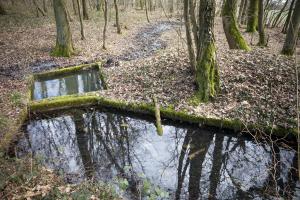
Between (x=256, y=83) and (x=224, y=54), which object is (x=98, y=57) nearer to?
(x=224, y=54)

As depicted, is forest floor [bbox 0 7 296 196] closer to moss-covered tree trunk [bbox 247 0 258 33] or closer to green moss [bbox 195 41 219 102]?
green moss [bbox 195 41 219 102]

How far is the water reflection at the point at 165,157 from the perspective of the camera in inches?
268

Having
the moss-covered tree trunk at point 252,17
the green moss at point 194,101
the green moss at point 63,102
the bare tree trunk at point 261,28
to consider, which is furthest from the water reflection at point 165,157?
the moss-covered tree trunk at point 252,17

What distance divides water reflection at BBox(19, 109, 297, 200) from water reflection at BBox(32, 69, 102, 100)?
7.44 feet

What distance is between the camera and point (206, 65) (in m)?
9.79

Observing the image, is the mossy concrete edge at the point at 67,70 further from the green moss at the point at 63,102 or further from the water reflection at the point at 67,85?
the green moss at the point at 63,102

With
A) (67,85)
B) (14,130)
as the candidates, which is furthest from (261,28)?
(14,130)

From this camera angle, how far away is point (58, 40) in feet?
51.4

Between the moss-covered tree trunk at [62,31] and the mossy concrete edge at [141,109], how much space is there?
18.9 feet

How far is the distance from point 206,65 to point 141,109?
9.42ft

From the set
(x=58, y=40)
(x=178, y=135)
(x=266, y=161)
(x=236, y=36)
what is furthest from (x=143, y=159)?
(x=58, y=40)

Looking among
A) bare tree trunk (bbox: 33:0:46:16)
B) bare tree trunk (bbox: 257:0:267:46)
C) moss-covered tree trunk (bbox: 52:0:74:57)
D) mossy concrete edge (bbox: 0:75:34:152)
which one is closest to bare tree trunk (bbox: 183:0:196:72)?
bare tree trunk (bbox: 257:0:267:46)

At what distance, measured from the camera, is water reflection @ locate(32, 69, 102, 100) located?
1207cm

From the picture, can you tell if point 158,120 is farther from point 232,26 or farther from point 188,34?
point 232,26
